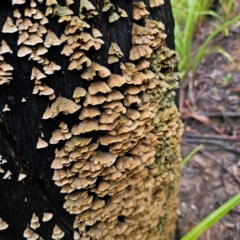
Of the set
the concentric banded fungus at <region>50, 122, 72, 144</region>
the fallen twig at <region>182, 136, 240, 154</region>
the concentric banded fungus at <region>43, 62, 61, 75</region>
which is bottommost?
the fallen twig at <region>182, 136, 240, 154</region>

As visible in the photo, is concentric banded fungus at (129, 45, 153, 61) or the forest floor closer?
concentric banded fungus at (129, 45, 153, 61)

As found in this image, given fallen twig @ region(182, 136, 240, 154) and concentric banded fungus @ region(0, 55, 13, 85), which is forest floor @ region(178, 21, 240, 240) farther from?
concentric banded fungus @ region(0, 55, 13, 85)

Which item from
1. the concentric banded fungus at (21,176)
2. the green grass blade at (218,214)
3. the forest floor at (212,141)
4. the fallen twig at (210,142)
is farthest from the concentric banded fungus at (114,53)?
the fallen twig at (210,142)

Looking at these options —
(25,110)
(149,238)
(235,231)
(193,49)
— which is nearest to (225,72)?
(193,49)

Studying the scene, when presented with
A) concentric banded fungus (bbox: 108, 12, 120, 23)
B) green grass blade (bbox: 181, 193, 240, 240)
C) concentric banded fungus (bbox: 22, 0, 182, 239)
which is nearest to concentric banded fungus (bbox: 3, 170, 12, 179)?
concentric banded fungus (bbox: 22, 0, 182, 239)

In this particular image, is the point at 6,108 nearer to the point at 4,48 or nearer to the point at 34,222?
the point at 4,48

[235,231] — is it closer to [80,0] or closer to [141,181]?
[141,181]
